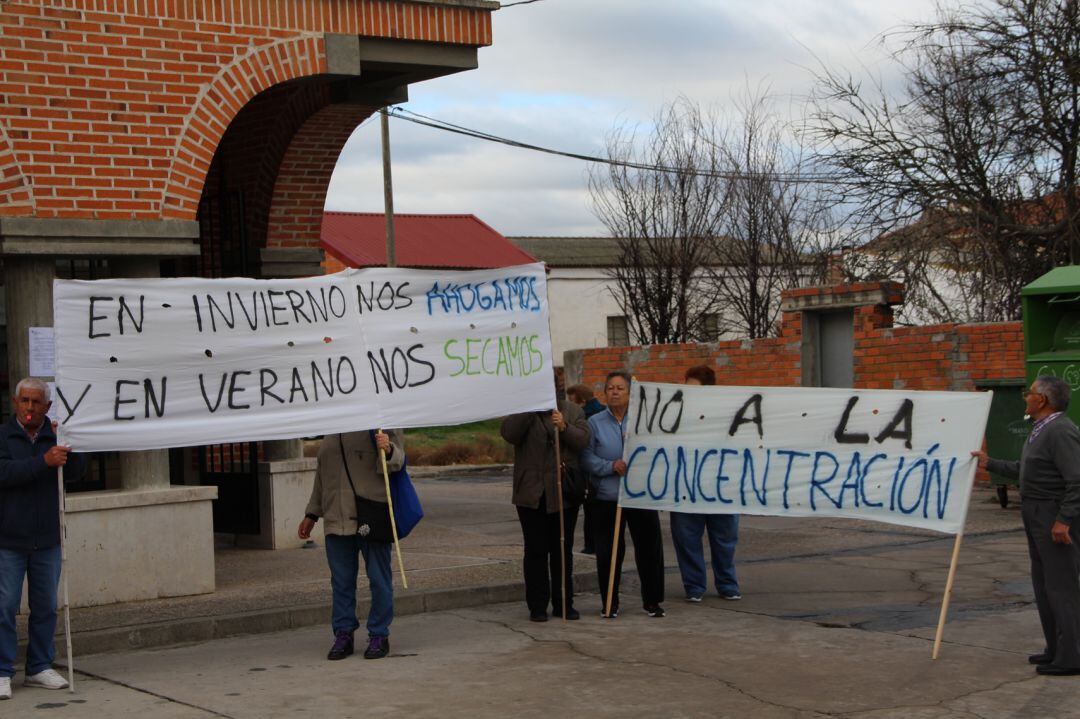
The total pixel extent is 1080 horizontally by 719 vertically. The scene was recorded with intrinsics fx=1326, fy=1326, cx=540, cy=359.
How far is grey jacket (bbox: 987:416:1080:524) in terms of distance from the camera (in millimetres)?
7133

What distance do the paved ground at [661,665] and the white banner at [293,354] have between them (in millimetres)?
1436

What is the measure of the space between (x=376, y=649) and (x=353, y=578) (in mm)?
456

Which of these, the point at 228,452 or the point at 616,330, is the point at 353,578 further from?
the point at 616,330

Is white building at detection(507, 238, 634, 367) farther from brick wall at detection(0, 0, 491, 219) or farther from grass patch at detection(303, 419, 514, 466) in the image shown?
brick wall at detection(0, 0, 491, 219)

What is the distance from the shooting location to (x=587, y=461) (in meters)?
9.52

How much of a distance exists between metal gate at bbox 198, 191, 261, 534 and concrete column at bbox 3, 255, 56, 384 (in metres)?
2.82

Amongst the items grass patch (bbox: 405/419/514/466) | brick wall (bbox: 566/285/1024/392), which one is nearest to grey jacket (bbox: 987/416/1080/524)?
brick wall (bbox: 566/285/1024/392)

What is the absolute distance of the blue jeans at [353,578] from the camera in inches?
318

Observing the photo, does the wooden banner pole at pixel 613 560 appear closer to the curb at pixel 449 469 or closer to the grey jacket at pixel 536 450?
the grey jacket at pixel 536 450

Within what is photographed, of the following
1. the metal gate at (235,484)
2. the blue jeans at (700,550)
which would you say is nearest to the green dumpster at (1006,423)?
the blue jeans at (700,550)

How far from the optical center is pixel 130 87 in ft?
32.2

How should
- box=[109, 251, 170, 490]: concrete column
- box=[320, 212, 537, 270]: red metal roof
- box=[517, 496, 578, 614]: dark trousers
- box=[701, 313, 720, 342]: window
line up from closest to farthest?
box=[517, 496, 578, 614]: dark trousers < box=[109, 251, 170, 490]: concrete column < box=[701, 313, 720, 342]: window < box=[320, 212, 537, 270]: red metal roof

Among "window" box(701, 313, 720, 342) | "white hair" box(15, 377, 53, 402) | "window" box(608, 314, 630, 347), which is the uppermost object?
"window" box(608, 314, 630, 347)

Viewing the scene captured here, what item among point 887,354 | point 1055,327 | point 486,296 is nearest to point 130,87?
point 486,296
